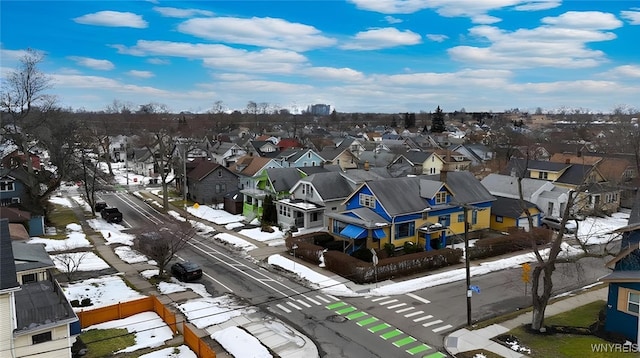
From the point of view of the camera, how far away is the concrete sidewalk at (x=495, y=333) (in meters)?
20.9

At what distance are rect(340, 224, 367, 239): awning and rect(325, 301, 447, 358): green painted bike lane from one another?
8.85 metres

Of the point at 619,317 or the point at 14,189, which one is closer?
the point at 619,317

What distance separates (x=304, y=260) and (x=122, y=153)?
87977mm

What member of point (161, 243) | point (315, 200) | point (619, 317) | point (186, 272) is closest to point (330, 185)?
point (315, 200)

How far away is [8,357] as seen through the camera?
57.6ft

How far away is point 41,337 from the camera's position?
18.6 m

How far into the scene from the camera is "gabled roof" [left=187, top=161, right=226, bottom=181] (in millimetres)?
57062

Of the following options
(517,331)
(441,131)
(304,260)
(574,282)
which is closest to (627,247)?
(517,331)

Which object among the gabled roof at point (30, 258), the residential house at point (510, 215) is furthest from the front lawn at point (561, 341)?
the gabled roof at point (30, 258)

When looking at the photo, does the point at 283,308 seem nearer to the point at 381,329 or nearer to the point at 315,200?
the point at 381,329

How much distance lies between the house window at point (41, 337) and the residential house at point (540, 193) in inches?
1715

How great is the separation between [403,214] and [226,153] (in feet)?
198

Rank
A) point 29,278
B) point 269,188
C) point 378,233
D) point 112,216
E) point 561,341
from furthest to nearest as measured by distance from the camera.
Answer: point 269,188, point 112,216, point 378,233, point 29,278, point 561,341

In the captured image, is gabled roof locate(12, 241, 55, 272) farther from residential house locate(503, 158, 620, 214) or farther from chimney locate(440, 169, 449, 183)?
residential house locate(503, 158, 620, 214)
